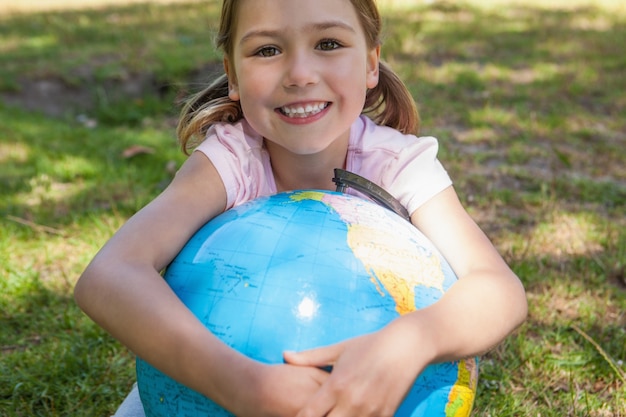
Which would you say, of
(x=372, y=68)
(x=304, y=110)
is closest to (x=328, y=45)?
(x=304, y=110)

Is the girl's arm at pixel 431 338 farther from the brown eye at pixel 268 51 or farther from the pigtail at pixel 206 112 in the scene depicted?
the pigtail at pixel 206 112

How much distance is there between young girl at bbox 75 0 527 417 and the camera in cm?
187

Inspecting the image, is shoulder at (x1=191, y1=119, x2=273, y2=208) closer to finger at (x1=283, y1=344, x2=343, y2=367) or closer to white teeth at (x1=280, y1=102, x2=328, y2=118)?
white teeth at (x1=280, y1=102, x2=328, y2=118)

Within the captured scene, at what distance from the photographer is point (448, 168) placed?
5203 mm

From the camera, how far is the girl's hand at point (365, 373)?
5.96 feet

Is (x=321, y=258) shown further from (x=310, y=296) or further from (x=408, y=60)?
(x=408, y=60)

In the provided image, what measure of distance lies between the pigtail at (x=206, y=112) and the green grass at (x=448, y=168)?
981 millimetres

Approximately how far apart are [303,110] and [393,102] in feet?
2.15

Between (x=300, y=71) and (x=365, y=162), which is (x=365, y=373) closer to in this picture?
(x=300, y=71)

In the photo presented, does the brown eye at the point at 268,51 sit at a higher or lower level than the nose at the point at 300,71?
higher

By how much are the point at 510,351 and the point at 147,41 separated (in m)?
6.69

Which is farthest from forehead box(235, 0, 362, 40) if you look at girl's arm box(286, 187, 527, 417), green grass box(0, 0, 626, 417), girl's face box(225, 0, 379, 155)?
green grass box(0, 0, 626, 417)

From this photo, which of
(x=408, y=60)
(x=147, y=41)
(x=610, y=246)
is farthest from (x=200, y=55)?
(x=610, y=246)

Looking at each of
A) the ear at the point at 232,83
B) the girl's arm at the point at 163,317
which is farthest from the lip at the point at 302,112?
the girl's arm at the point at 163,317
